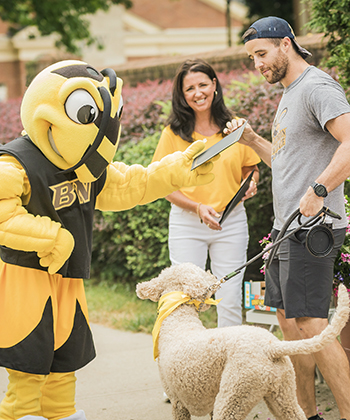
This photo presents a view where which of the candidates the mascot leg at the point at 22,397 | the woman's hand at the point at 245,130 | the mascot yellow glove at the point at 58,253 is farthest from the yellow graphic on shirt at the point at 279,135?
the mascot leg at the point at 22,397

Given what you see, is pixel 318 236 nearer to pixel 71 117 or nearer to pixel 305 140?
pixel 305 140

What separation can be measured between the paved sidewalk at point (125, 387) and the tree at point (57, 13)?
1143cm

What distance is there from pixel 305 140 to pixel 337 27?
7.35 ft

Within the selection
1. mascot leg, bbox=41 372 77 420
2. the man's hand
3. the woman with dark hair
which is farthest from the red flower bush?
the man's hand

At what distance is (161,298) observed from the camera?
2.68 meters

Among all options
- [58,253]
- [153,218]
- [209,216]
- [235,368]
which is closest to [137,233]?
[153,218]

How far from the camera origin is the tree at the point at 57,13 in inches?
548

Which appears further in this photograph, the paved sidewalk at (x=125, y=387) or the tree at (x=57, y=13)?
the tree at (x=57, y=13)

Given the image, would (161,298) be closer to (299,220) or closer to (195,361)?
(195,361)

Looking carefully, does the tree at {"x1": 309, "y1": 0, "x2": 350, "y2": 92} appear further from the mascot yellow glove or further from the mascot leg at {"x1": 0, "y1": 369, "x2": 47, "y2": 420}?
the mascot leg at {"x1": 0, "y1": 369, "x2": 47, "y2": 420}

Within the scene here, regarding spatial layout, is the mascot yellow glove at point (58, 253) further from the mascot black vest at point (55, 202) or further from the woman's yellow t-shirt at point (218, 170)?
the woman's yellow t-shirt at point (218, 170)

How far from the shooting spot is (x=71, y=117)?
2.46 meters

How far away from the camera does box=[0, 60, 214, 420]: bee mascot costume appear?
2.41 meters

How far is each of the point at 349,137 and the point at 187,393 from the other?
58.7 inches
